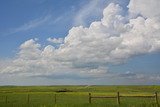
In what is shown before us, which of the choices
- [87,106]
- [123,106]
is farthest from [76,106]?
[123,106]

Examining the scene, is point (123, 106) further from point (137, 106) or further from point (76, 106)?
point (76, 106)

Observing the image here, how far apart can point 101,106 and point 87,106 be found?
1.26m

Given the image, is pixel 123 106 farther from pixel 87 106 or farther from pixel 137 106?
pixel 87 106

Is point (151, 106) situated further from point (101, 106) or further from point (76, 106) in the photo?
point (76, 106)

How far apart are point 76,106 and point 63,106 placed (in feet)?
4.60

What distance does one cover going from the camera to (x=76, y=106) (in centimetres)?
2698

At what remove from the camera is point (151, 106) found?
2714cm

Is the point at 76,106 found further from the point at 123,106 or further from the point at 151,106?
the point at 151,106

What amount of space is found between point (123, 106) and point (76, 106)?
4149 millimetres

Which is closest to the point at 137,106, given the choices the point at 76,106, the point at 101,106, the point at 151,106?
the point at 151,106

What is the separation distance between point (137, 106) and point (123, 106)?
4.54 ft

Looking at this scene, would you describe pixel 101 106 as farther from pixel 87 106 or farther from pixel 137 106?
pixel 137 106

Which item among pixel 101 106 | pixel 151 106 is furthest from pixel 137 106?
pixel 101 106

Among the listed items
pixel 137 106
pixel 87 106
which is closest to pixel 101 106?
pixel 87 106
